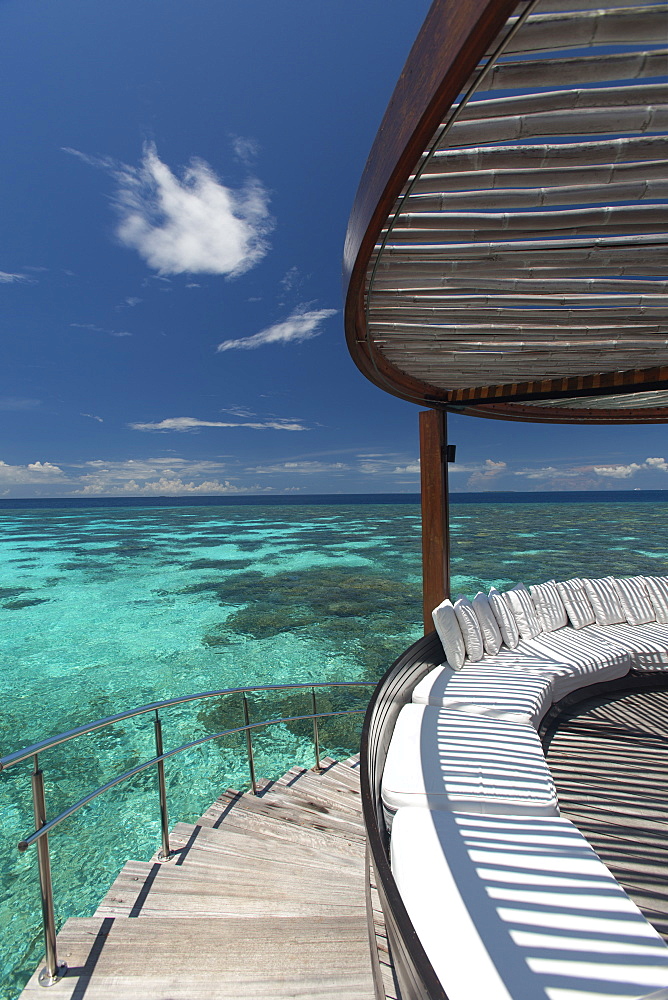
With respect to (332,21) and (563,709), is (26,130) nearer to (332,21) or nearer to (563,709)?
(332,21)

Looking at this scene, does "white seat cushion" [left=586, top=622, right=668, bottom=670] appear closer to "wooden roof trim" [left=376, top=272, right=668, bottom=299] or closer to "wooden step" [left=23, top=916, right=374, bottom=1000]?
"wooden roof trim" [left=376, top=272, right=668, bottom=299]

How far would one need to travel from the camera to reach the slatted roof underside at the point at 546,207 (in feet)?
3.88

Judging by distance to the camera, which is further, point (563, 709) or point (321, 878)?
point (563, 709)

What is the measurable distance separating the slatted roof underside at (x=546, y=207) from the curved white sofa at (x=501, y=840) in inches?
80.8

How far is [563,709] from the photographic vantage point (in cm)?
406

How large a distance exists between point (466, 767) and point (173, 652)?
36.2 feet

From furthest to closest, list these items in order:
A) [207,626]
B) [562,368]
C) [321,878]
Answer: [207,626]
[562,368]
[321,878]

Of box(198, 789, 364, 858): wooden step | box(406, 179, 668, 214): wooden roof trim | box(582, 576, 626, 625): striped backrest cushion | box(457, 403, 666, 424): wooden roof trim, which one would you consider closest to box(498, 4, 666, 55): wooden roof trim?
box(406, 179, 668, 214): wooden roof trim

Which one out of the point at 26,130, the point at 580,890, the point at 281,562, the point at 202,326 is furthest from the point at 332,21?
the point at 202,326

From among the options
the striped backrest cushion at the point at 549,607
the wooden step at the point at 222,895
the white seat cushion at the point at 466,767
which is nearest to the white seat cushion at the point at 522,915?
the white seat cushion at the point at 466,767

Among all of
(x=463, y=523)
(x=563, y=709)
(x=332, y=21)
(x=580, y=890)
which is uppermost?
(x=332, y=21)

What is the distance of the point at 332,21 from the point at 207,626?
50.4 feet

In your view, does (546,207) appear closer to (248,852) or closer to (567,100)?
(567,100)

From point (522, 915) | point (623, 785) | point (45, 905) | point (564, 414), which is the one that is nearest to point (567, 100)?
point (522, 915)
